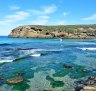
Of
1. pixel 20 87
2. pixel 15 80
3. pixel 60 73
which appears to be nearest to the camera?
pixel 20 87

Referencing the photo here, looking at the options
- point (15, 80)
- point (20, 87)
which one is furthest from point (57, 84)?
point (15, 80)

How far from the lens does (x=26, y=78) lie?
99.5ft

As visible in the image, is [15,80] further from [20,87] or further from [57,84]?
[57,84]

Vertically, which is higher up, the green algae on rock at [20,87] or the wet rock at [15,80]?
the wet rock at [15,80]

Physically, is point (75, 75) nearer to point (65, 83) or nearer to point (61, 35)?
point (65, 83)

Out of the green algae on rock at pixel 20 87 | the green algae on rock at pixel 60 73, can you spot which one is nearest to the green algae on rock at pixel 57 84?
the green algae on rock at pixel 20 87

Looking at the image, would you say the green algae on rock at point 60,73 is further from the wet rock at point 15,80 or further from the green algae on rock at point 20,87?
the green algae on rock at point 20,87

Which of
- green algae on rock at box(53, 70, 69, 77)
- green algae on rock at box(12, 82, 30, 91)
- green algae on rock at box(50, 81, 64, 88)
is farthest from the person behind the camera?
green algae on rock at box(53, 70, 69, 77)

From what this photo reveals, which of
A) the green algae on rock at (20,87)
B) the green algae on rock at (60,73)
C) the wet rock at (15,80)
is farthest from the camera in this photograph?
the green algae on rock at (60,73)

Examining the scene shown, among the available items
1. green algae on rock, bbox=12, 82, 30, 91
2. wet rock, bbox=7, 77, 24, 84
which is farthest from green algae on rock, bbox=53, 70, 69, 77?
green algae on rock, bbox=12, 82, 30, 91

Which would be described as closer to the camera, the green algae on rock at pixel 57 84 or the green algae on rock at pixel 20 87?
the green algae on rock at pixel 20 87

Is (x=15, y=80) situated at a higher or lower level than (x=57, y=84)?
higher

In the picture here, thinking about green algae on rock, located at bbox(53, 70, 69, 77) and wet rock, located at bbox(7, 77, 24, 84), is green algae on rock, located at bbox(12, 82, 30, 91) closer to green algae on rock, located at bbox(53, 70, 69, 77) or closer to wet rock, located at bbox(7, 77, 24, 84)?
wet rock, located at bbox(7, 77, 24, 84)

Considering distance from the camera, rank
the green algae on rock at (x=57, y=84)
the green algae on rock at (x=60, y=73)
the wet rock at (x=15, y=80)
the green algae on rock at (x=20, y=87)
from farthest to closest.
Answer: the green algae on rock at (x=60, y=73) → the wet rock at (x=15, y=80) → the green algae on rock at (x=57, y=84) → the green algae on rock at (x=20, y=87)
